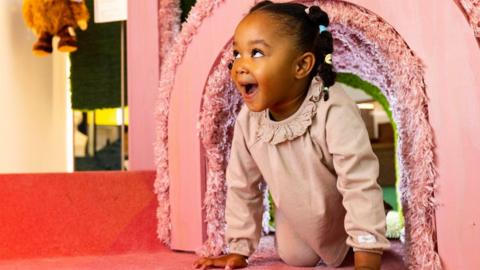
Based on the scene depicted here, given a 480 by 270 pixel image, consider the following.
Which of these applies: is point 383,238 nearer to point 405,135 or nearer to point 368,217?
point 368,217

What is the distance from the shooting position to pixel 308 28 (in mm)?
989

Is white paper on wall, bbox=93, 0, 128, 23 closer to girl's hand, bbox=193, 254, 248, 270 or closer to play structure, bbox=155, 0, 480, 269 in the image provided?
play structure, bbox=155, 0, 480, 269

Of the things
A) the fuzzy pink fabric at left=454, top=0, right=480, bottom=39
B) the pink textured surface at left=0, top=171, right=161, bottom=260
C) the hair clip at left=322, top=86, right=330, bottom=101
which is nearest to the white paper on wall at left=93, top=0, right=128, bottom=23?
the pink textured surface at left=0, top=171, right=161, bottom=260

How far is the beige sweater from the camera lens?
0.93 metres

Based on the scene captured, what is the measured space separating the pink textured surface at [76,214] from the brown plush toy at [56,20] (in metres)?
1.20

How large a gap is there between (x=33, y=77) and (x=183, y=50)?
177 centimetres

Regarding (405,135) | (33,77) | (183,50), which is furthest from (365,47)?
(33,77)

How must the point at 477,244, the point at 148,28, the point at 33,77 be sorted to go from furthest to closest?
the point at 33,77 < the point at 148,28 < the point at 477,244

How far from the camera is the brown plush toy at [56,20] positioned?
233 cm

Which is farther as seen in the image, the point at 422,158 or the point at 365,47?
the point at 365,47

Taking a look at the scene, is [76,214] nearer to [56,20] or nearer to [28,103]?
[56,20]

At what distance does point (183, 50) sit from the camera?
1.28 metres

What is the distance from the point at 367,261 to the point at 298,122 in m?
0.28

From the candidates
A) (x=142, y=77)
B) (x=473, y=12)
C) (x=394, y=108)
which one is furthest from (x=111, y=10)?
(x=473, y=12)
